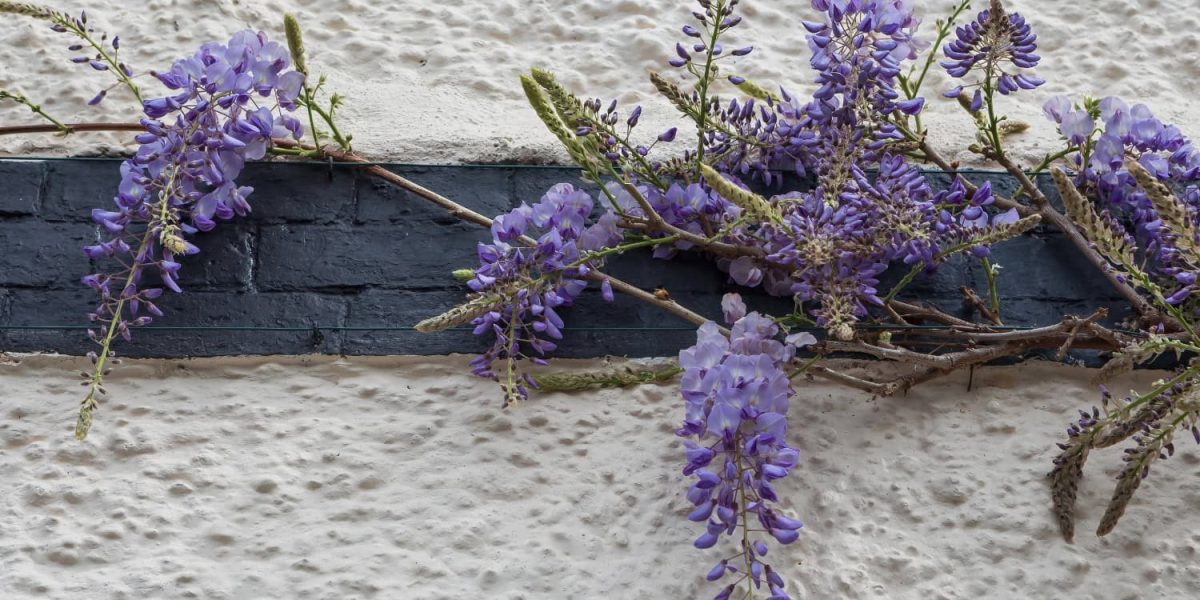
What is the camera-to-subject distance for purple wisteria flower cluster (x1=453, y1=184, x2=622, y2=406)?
141 centimetres

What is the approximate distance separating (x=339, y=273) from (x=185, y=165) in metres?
0.21

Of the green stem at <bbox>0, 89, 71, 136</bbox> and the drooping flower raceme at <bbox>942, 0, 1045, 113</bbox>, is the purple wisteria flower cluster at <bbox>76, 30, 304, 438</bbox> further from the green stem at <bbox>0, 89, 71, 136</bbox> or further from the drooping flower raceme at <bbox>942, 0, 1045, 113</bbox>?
the drooping flower raceme at <bbox>942, 0, 1045, 113</bbox>

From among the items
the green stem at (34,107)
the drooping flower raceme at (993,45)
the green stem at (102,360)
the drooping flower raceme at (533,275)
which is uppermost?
the drooping flower raceme at (993,45)

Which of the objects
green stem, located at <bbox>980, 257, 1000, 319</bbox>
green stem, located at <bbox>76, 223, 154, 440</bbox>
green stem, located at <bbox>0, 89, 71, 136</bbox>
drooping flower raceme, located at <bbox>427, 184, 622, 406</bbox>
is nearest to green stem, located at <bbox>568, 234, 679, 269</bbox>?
drooping flower raceme, located at <bbox>427, 184, 622, 406</bbox>

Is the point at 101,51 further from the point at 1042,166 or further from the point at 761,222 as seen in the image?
the point at 1042,166

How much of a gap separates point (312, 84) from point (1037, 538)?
3.47 feet

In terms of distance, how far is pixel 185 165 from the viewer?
149 cm

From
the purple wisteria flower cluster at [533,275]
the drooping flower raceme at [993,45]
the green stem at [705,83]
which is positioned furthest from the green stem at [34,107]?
the drooping flower raceme at [993,45]

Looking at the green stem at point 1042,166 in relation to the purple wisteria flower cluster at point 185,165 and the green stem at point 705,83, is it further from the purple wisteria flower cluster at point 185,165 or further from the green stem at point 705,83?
the purple wisteria flower cluster at point 185,165

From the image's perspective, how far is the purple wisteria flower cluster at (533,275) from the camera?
1.41 m

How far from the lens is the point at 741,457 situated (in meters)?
1.29

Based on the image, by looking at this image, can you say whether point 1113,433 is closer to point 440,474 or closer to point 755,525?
point 755,525

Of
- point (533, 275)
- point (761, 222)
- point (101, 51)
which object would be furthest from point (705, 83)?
point (101, 51)

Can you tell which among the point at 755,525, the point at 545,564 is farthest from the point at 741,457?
the point at 545,564
